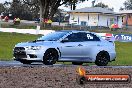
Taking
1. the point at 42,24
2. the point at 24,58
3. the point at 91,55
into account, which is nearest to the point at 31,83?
the point at 24,58

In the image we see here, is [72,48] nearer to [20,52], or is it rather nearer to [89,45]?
[89,45]

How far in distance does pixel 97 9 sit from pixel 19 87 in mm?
70485

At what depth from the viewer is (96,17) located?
3169 inches

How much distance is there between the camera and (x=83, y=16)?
3275 inches

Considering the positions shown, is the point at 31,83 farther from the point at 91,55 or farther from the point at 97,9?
the point at 97,9

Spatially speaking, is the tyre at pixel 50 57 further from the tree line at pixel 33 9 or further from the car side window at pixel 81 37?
the tree line at pixel 33 9

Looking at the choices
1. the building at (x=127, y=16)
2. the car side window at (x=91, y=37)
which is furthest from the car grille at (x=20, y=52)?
the building at (x=127, y=16)

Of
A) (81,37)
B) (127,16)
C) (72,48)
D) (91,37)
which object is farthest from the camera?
(127,16)

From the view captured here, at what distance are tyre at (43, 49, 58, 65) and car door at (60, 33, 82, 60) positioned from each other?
395 millimetres

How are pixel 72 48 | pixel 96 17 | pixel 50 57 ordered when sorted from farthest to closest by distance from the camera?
pixel 96 17 < pixel 72 48 < pixel 50 57

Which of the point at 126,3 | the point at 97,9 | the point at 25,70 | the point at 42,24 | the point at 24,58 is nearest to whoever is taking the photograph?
the point at 25,70

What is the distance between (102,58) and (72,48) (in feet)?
4.97

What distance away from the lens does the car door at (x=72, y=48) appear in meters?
19.0

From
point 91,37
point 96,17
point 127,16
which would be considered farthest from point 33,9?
point 91,37
